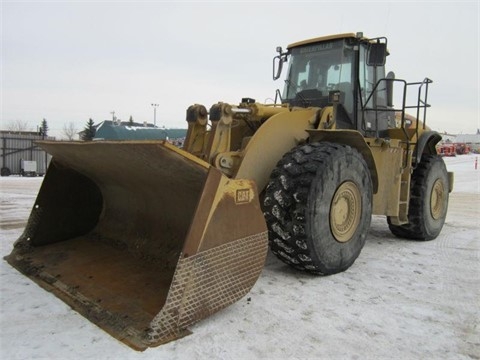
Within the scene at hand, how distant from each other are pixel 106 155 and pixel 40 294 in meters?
1.23

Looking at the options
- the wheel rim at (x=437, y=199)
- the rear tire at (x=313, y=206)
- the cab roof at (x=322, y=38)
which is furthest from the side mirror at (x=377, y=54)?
the wheel rim at (x=437, y=199)

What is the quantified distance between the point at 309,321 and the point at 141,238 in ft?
6.25

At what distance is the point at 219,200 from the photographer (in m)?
3.04

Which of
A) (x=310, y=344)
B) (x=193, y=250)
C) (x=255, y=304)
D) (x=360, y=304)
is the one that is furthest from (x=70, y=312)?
(x=360, y=304)

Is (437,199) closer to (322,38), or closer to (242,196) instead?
(322,38)

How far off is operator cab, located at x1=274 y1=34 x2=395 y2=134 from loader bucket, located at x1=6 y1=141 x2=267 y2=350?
2.35m

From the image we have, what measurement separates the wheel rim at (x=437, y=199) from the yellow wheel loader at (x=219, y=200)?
1011 millimetres

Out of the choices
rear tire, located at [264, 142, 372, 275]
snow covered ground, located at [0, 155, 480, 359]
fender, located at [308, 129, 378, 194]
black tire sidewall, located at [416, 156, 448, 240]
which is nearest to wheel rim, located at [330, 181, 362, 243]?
rear tire, located at [264, 142, 372, 275]

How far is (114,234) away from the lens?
4547mm

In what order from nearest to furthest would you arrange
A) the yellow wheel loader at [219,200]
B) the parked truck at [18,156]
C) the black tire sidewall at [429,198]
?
the yellow wheel loader at [219,200]
the black tire sidewall at [429,198]
the parked truck at [18,156]

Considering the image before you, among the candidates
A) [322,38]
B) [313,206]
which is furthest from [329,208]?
[322,38]

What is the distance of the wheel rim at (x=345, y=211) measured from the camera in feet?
13.7

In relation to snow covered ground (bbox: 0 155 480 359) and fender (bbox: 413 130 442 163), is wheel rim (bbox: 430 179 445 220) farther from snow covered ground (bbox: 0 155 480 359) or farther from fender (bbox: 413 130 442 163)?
snow covered ground (bbox: 0 155 480 359)

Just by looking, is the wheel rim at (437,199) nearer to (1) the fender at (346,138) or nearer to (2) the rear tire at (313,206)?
(1) the fender at (346,138)
